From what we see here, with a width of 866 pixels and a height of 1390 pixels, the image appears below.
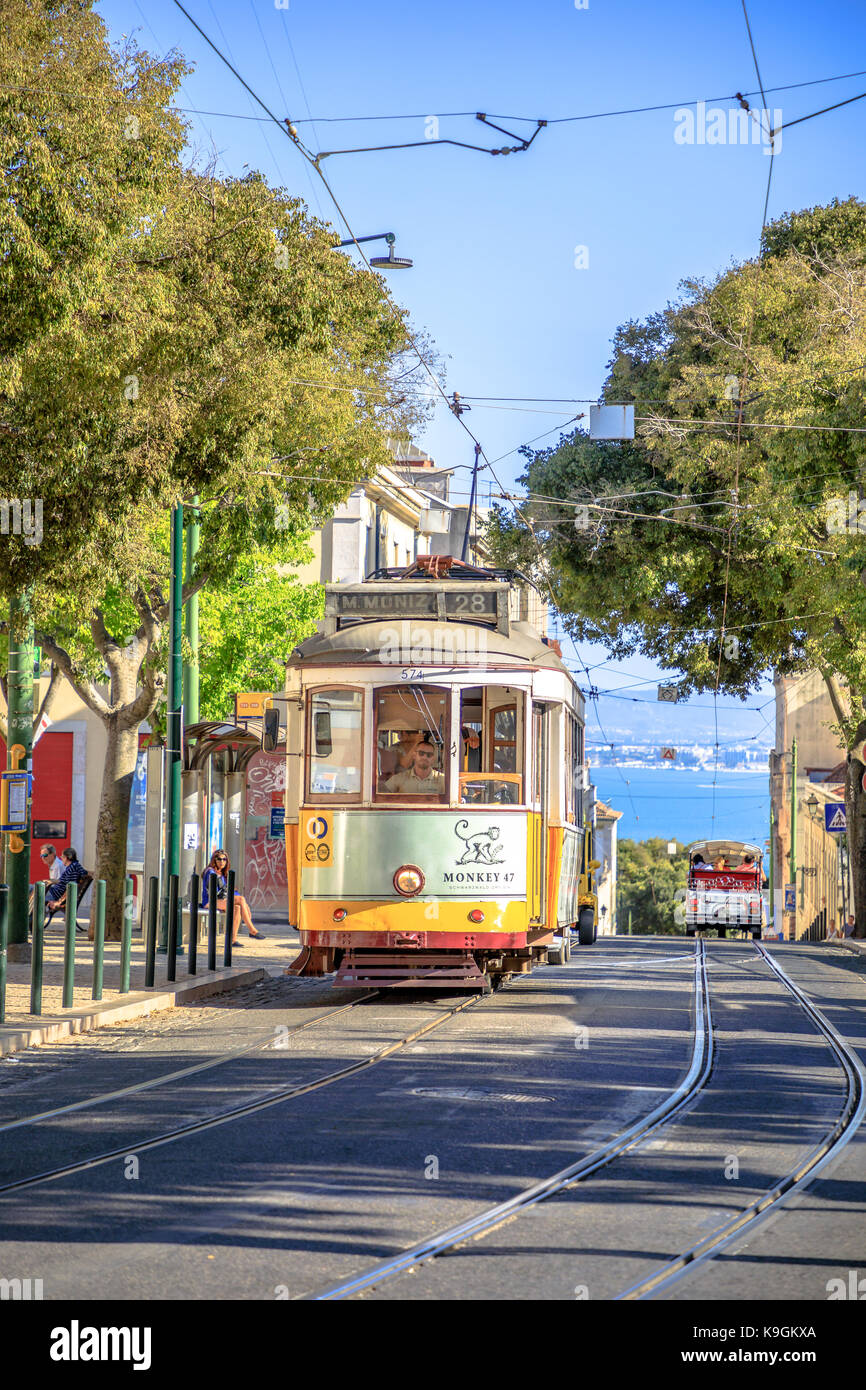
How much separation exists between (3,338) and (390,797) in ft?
18.3

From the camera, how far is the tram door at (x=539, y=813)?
15.6 meters

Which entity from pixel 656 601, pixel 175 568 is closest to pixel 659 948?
pixel 656 601

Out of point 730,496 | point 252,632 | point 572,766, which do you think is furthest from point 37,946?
point 730,496

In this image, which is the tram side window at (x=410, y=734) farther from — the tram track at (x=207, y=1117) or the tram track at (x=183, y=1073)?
the tram track at (x=207, y=1117)

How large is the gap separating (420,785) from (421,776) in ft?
0.32

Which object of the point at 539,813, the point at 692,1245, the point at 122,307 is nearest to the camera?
the point at 692,1245

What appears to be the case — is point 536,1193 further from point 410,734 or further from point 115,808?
point 115,808

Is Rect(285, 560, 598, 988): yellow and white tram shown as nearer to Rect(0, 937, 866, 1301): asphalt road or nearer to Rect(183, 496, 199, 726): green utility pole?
Rect(0, 937, 866, 1301): asphalt road

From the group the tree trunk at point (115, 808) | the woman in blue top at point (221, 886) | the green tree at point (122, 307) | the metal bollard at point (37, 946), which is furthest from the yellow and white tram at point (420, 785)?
the tree trunk at point (115, 808)

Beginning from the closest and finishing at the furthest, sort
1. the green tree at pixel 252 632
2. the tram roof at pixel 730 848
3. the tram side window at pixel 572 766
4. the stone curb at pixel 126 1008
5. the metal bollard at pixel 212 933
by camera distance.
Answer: the stone curb at pixel 126 1008 → the tram side window at pixel 572 766 → the metal bollard at pixel 212 933 → the green tree at pixel 252 632 → the tram roof at pixel 730 848

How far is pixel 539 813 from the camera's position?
51.9 ft

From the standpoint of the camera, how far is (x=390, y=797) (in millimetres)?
15383

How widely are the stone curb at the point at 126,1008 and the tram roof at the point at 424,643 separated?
11.6 ft

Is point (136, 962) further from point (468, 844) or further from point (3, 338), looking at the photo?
point (3, 338)
